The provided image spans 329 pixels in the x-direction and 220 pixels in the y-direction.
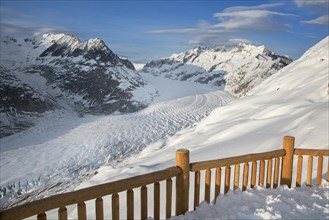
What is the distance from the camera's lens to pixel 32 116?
41.4 meters

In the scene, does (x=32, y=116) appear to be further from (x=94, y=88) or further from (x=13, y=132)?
(x=94, y=88)

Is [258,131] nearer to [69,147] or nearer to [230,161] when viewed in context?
[230,161]

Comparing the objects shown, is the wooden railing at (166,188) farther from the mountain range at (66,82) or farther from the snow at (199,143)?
the mountain range at (66,82)

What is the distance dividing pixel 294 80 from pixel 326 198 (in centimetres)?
2056

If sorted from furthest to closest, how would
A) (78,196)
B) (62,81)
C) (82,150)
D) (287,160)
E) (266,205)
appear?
(62,81) < (82,150) < (287,160) < (266,205) < (78,196)

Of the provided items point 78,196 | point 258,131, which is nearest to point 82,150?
point 258,131

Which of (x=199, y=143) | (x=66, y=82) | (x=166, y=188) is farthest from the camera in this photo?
(x=66, y=82)

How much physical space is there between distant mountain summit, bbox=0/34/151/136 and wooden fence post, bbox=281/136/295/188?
3547 cm

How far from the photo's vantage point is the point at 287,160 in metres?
5.50

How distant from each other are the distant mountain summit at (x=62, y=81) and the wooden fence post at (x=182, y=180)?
3531 centimetres

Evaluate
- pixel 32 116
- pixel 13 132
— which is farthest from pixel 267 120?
pixel 32 116

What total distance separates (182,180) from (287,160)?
2.35 m

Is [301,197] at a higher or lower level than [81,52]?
lower

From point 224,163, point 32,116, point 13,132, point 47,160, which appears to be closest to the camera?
point 224,163
